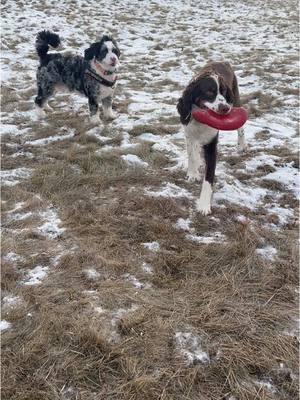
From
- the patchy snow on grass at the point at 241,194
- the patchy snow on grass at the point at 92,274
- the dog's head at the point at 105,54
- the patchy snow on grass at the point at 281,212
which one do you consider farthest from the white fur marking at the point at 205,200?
the dog's head at the point at 105,54

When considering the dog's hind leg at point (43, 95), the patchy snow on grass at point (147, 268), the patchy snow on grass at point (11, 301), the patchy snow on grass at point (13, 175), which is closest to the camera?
the patchy snow on grass at point (11, 301)

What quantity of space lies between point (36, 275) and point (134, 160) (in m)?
2.46

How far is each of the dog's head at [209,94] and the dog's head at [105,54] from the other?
2378 mm

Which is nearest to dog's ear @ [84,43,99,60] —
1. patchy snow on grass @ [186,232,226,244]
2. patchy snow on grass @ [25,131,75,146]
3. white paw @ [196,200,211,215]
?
patchy snow on grass @ [25,131,75,146]

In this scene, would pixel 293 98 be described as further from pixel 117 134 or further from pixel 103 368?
pixel 103 368

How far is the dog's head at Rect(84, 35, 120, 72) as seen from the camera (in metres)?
6.57

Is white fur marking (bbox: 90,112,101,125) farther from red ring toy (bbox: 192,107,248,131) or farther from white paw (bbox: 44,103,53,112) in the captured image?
red ring toy (bbox: 192,107,248,131)

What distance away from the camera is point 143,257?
3.53 meters

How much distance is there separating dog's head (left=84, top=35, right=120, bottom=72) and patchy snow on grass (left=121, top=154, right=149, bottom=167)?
73.0 inches

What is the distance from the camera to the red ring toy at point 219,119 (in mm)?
4297

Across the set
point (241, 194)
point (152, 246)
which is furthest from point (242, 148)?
point (152, 246)

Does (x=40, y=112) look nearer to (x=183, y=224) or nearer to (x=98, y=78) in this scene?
(x=98, y=78)

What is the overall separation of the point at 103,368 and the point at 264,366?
3.05 ft

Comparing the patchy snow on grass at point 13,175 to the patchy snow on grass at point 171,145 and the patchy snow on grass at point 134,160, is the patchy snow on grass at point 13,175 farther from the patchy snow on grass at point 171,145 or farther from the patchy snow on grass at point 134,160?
the patchy snow on grass at point 171,145
